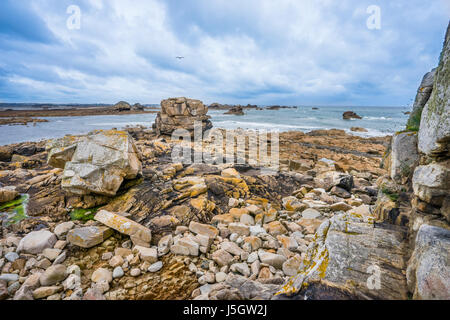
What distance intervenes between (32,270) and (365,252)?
557 centimetres

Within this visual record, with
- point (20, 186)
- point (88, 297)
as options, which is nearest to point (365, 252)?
point (88, 297)

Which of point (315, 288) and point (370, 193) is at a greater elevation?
point (315, 288)

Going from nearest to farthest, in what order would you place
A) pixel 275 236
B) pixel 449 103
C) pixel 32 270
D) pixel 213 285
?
pixel 449 103
pixel 213 285
pixel 32 270
pixel 275 236

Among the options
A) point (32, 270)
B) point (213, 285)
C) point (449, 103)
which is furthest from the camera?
point (32, 270)

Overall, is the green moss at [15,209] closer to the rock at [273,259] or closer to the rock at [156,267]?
the rock at [156,267]

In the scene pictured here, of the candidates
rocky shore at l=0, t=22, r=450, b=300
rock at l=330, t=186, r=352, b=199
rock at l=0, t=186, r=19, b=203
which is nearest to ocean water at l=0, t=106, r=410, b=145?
rock at l=330, t=186, r=352, b=199

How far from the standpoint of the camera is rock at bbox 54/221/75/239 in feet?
15.2

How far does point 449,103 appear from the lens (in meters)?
2.25

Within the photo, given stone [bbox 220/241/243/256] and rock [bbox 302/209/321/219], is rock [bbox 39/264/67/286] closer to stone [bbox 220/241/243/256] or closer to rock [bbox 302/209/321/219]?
stone [bbox 220/241/243/256]

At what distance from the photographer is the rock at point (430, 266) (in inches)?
69.3

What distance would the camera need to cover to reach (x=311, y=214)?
569cm

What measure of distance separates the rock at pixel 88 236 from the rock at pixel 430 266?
5212mm

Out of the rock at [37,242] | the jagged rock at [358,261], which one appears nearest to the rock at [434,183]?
the jagged rock at [358,261]
